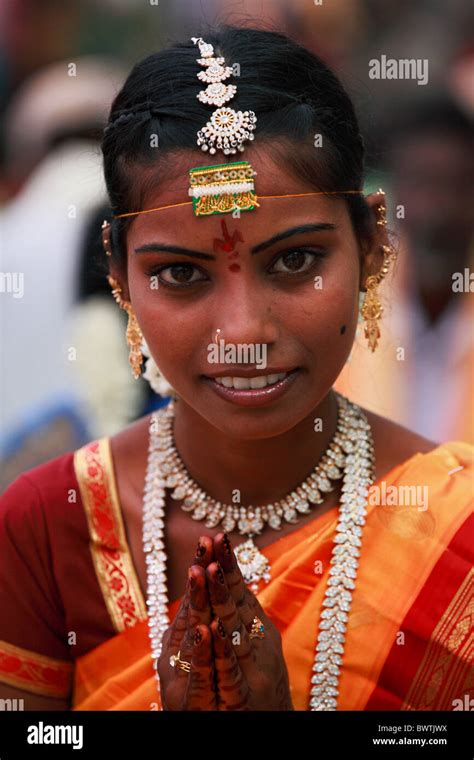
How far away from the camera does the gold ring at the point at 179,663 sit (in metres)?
1.82

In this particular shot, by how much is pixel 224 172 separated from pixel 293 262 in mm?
219

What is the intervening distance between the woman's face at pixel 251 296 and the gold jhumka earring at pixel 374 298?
0.14m

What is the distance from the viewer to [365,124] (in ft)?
8.34

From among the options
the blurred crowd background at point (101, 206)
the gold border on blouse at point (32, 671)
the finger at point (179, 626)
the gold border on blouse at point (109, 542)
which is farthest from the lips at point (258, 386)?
the blurred crowd background at point (101, 206)

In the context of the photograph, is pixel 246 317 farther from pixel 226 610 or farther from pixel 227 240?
pixel 226 610

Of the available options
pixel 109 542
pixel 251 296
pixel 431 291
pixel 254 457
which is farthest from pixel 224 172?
pixel 431 291

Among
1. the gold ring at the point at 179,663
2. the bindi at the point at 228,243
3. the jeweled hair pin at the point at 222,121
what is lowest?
the gold ring at the point at 179,663

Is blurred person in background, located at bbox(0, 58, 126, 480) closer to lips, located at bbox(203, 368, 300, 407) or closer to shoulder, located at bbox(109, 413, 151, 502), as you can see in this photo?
shoulder, located at bbox(109, 413, 151, 502)

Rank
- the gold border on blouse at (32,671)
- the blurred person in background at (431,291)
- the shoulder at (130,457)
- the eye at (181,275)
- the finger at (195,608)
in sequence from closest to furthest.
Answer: the finger at (195,608) → the eye at (181,275) → the gold border on blouse at (32,671) → the shoulder at (130,457) → the blurred person in background at (431,291)

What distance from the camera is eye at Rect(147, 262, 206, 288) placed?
6.41 ft

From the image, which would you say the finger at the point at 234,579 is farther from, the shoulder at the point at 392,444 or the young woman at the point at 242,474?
the shoulder at the point at 392,444

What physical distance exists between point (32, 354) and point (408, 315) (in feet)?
5.65
